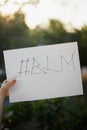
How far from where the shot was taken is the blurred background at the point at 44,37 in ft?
3.28

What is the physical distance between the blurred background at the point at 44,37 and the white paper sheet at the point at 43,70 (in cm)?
6

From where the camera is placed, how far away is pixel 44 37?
1.00 metres

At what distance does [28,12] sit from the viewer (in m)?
1.01

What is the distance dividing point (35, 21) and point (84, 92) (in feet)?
1.10

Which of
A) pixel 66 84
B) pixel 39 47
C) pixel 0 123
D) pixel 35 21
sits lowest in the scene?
pixel 0 123

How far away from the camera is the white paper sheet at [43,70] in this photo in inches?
37.1

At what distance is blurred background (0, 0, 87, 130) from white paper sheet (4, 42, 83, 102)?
58 millimetres

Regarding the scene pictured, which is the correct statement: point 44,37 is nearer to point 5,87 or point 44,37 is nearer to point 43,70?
point 43,70

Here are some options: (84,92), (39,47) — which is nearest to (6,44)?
(39,47)

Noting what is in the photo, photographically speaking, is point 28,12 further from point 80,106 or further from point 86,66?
point 80,106

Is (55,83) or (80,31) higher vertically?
(80,31)

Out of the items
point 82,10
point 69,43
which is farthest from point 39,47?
point 82,10

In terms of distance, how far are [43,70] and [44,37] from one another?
0.46ft

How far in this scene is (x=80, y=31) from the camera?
3.34 feet
